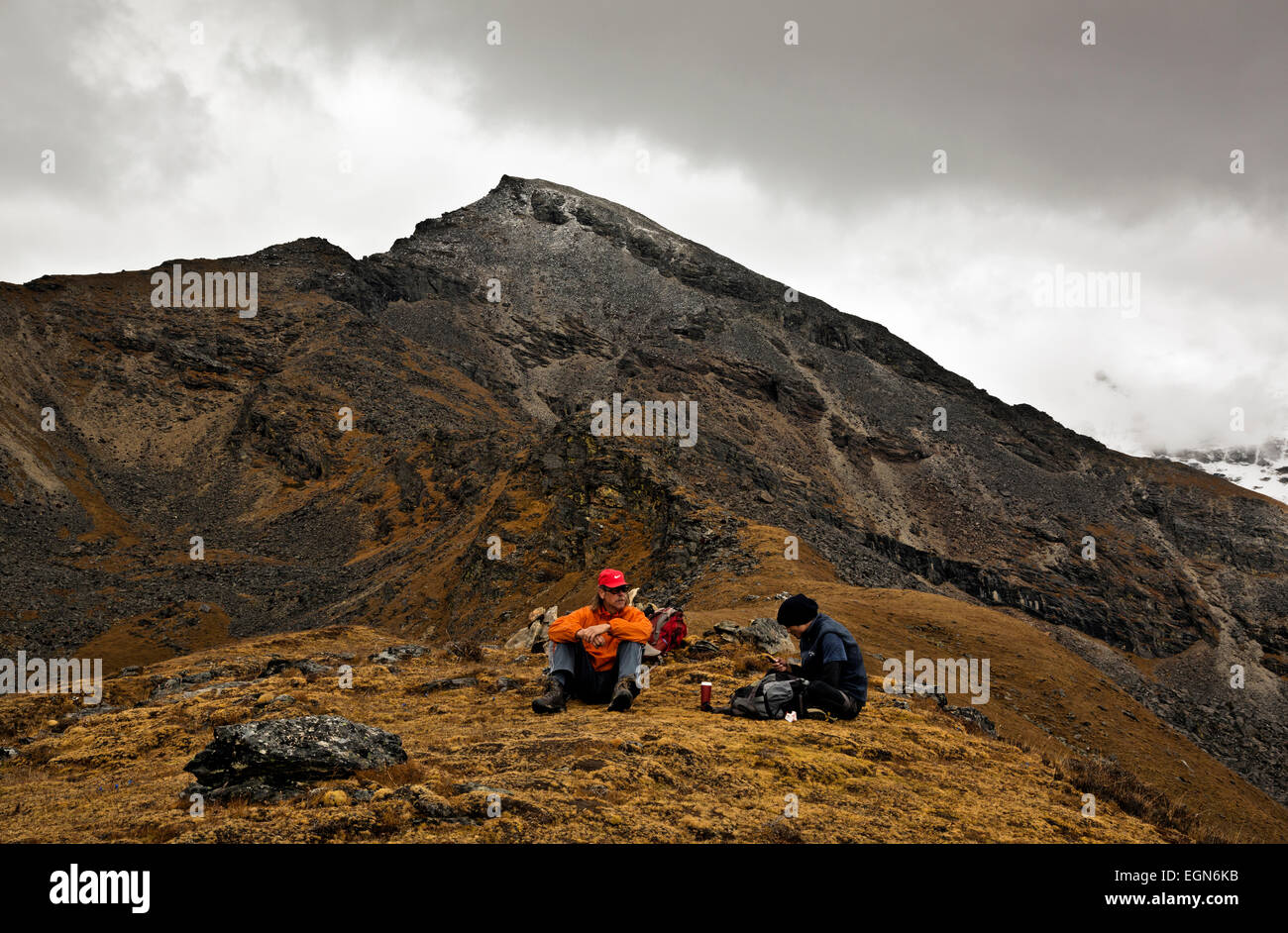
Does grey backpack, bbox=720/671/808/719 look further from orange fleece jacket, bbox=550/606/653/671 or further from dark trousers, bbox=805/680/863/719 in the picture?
orange fleece jacket, bbox=550/606/653/671

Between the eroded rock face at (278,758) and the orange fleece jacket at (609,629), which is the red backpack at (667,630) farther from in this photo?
the eroded rock face at (278,758)

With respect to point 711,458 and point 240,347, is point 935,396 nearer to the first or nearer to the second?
point 711,458

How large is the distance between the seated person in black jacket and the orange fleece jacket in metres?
1.82

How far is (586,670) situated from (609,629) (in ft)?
3.30

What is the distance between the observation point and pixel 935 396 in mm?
100875

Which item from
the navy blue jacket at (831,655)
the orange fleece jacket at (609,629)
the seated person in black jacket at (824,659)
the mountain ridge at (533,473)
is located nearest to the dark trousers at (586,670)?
the orange fleece jacket at (609,629)

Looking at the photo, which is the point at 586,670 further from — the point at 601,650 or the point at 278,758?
the point at 278,758

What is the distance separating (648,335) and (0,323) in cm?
7155

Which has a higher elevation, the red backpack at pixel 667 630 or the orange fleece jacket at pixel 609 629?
the orange fleece jacket at pixel 609 629

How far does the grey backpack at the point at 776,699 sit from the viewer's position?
9.15m

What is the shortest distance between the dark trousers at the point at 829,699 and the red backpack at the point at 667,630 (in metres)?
3.85

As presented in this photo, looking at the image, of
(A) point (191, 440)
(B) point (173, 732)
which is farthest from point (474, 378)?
(B) point (173, 732)

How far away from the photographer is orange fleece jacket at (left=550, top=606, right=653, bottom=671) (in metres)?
9.24

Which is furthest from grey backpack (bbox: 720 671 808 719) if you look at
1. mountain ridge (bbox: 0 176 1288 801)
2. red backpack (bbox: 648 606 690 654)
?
mountain ridge (bbox: 0 176 1288 801)
